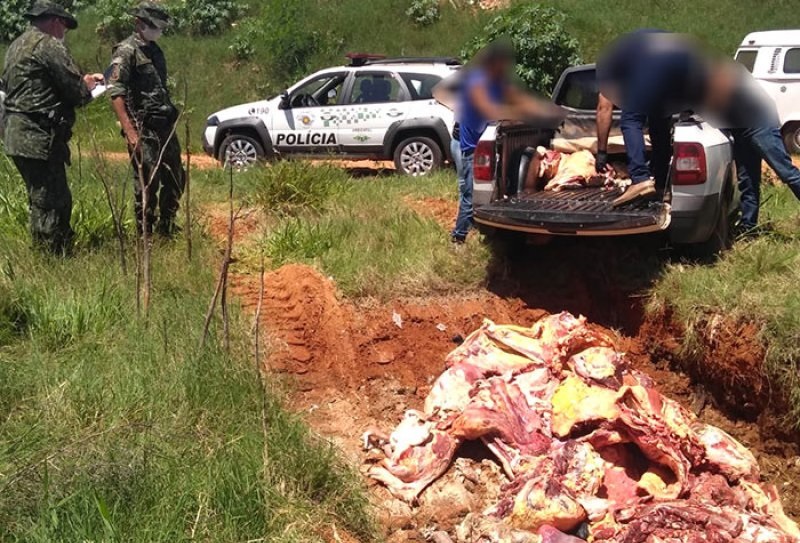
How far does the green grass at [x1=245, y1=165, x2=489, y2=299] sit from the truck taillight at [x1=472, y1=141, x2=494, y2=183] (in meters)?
0.64

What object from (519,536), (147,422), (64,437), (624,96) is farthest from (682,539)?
(624,96)

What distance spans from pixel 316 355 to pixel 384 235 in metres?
1.72

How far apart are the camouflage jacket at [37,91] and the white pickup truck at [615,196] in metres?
2.92

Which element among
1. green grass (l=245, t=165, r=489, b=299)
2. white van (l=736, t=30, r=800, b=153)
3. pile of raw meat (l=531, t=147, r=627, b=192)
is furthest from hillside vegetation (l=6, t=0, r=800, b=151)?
pile of raw meat (l=531, t=147, r=627, b=192)

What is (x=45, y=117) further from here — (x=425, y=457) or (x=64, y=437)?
(x=425, y=457)

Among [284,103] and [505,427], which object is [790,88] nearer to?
[284,103]

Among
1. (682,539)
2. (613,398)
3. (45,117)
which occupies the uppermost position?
(45,117)

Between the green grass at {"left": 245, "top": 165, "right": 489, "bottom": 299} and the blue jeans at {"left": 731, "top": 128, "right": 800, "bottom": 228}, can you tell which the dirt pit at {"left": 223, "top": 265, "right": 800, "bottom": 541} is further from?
the blue jeans at {"left": 731, "top": 128, "right": 800, "bottom": 228}

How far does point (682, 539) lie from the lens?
12.7 feet

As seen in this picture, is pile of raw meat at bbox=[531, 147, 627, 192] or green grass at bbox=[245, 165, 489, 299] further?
pile of raw meat at bbox=[531, 147, 627, 192]

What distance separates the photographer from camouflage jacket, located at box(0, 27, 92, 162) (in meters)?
5.92

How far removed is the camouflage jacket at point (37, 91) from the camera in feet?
→ 19.4

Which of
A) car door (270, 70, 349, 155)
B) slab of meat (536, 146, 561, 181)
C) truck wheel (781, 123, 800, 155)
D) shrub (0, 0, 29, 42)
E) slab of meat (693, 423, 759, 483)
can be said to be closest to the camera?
slab of meat (693, 423, 759, 483)

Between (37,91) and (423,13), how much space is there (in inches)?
669
